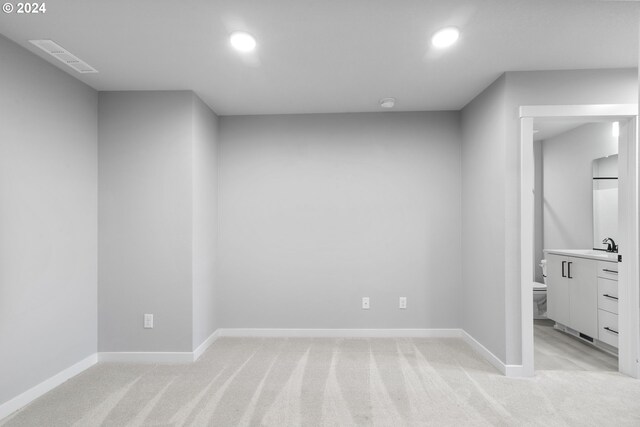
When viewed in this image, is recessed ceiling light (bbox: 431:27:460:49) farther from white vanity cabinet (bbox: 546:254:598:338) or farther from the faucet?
the faucet

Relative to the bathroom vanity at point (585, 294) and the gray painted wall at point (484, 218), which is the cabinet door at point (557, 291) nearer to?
the bathroom vanity at point (585, 294)

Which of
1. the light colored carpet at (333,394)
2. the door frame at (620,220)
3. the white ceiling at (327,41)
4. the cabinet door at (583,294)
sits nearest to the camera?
the white ceiling at (327,41)

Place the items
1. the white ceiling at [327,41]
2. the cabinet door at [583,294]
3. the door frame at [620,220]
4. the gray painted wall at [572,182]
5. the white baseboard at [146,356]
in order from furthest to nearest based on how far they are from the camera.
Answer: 1. the gray painted wall at [572,182]
2. the cabinet door at [583,294]
3. the white baseboard at [146,356]
4. the door frame at [620,220]
5. the white ceiling at [327,41]

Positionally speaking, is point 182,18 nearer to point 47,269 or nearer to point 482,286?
point 47,269

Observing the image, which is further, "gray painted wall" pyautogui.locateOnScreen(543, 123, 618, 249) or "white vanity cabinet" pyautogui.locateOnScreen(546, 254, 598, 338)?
"gray painted wall" pyautogui.locateOnScreen(543, 123, 618, 249)

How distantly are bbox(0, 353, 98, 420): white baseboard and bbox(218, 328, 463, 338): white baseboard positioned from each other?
4.12ft

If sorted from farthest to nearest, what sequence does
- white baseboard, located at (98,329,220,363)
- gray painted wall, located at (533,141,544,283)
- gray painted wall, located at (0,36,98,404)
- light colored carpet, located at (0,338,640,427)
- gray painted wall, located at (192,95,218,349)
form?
gray painted wall, located at (533,141,544,283)
gray painted wall, located at (192,95,218,349)
white baseboard, located at (98,329,220,363)
gray painted wall, located at (0,36,98,404)
light colored carpet, located at (0,338,640,427)

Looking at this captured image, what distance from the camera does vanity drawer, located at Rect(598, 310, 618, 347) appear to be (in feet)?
10.7

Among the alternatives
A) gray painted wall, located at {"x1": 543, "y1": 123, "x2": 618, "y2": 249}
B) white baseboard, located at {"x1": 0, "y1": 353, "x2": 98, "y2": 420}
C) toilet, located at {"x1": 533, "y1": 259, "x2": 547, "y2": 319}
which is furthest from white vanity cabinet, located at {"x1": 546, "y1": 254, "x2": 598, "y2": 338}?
white baseboard, located at {"x1": 0, "y1": 353, "x2": 98, "y2": 420}

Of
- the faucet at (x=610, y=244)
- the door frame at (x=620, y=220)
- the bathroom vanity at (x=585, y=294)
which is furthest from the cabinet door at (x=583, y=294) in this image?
the door frame at (x=620, y=220)

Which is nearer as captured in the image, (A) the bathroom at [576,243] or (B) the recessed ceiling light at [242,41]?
(B) the recessed ceiling light at [242,41]

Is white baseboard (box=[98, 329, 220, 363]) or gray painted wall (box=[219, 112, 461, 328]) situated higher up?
gray painted wall (box=[219, 112, 461, 328])

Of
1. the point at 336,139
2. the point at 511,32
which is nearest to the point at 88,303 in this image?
the point at 336,139

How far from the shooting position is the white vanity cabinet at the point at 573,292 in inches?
139
